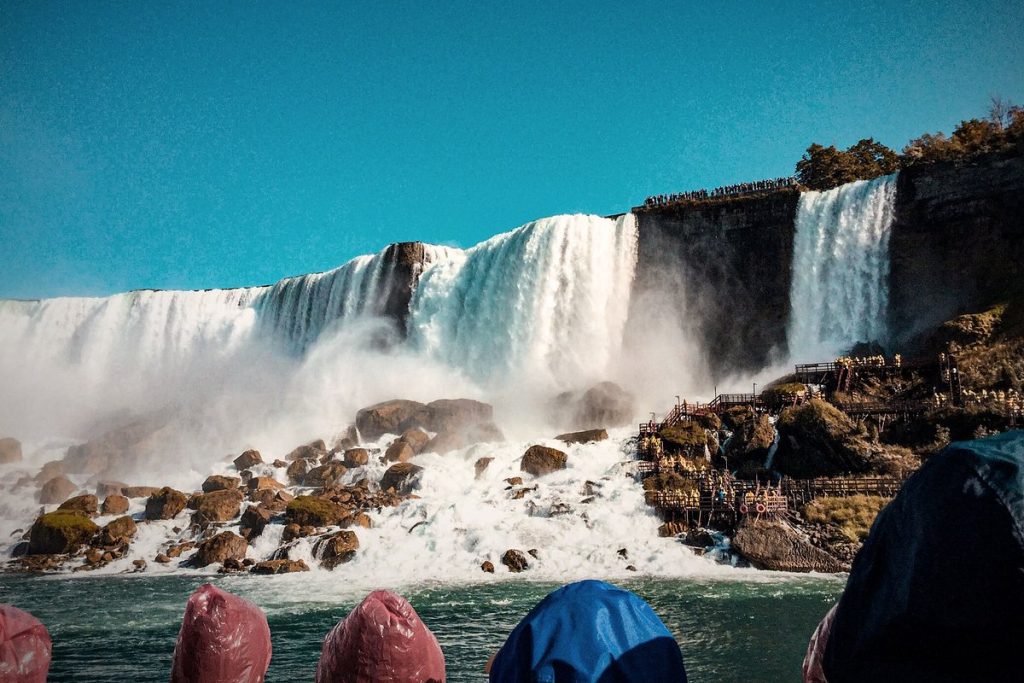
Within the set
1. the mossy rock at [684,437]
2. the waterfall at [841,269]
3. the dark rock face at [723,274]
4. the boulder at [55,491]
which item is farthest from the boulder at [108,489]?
the waterfall at [841,269]

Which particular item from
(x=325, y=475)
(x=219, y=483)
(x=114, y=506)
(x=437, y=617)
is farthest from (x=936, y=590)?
(x=114, y=506)

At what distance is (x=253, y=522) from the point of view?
80.3 ft

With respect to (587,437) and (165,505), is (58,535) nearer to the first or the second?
(165,505)

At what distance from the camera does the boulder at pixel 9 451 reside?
4050cm

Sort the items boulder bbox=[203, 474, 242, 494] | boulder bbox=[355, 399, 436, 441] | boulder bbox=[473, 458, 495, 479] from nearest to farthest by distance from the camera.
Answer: boulder bbox=[473, 458, 495, 479]
boulder bbox=[203, 474, 242, 494]
boulder bbox=[355, 399, 436, 441]

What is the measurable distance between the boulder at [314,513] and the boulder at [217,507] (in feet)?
10.7

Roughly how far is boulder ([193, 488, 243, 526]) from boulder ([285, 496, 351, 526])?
3249 mm

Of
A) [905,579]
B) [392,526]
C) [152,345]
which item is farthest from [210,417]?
[905,579]

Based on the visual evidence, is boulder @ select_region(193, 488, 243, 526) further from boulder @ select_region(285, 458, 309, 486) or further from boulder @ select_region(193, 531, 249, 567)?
boulder @ select_region(285, 458, 309, 486)

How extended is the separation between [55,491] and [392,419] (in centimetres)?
1552

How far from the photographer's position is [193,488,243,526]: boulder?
26156 millimetres

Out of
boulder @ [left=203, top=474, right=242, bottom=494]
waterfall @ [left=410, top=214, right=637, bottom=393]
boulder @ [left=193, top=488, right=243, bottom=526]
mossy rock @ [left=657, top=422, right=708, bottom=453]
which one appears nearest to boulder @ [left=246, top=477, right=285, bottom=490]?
boulder @ [left=203, top=474, right=242, bottom=494]

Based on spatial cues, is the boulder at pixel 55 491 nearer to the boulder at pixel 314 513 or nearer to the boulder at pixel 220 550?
the boulder at pixel 220 550

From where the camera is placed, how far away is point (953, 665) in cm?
181
